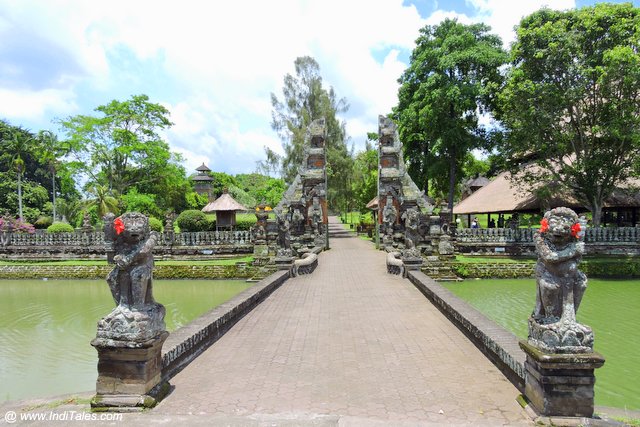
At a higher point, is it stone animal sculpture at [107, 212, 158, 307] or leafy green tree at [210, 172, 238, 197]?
leafy green tree at [210, 172, 238, 197]

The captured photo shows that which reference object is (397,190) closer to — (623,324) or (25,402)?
(623,324)

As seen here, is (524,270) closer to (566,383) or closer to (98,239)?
(566,383)

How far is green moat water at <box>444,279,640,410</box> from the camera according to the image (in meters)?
6.25

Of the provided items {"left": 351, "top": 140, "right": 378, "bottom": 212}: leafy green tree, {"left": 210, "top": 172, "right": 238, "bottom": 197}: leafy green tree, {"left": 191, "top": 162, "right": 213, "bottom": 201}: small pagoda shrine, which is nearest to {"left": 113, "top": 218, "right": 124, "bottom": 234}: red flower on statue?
{"left": 351, "top": 140, "right": 378, "bottom": 212}: leafy green tree

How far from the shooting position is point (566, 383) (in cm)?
397

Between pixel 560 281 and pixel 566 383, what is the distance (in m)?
0.95

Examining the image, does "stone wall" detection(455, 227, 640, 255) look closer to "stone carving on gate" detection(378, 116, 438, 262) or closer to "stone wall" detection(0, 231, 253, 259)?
"stone carving on gate" detection(378, 116, 438, 262)

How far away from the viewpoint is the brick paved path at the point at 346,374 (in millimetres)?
4289

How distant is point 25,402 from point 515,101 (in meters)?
19.5

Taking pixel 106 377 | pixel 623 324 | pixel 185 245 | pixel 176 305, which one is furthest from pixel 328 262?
pixel 106 377

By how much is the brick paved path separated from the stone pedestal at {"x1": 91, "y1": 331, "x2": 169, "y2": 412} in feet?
0.84

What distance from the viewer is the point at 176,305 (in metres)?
13.1

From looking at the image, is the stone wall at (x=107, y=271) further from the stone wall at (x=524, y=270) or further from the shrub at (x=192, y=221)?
the shrub at (x=192, y=221)

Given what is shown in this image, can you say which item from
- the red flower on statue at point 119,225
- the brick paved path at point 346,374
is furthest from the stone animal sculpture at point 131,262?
the brick paved path at point 346,374
